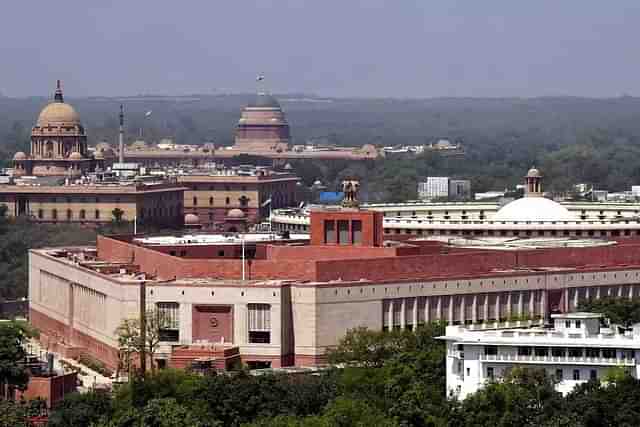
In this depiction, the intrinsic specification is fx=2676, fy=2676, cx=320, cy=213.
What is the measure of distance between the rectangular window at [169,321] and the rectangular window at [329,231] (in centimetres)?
1219

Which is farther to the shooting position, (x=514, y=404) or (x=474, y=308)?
(x=474, y=308)

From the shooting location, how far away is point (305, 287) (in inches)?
3310

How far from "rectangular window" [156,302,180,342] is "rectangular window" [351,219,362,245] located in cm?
1221

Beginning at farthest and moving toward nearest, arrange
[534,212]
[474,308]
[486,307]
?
[534,212]
[486,307]
[474,308]

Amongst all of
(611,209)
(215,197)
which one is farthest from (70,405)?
(215,197)

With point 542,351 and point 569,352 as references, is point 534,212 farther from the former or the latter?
point 569,352

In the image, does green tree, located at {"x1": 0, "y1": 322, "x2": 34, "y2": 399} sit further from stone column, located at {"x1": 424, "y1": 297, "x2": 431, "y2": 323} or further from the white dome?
the white dome

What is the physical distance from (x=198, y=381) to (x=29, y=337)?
23.6 meters

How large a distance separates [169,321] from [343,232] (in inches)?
497

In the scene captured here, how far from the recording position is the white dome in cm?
12144

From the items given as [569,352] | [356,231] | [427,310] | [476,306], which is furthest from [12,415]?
[356,231]

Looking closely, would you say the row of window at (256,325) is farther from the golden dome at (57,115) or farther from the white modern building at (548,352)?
the golden dome at (57,115)

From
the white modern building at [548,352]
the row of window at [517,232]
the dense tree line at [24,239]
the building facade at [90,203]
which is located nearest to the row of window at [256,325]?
the white modern building at [548,352]

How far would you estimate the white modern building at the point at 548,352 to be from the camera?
2638 inches
